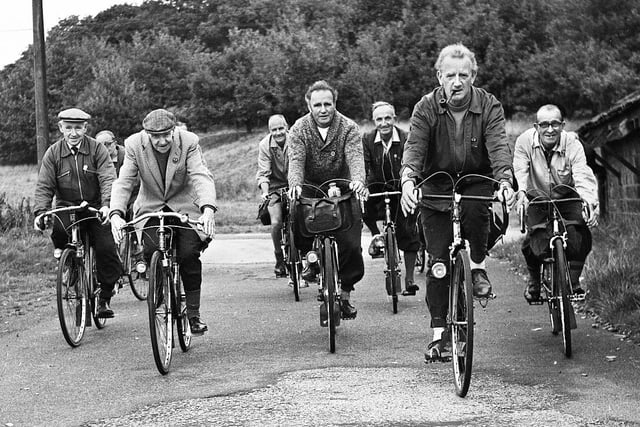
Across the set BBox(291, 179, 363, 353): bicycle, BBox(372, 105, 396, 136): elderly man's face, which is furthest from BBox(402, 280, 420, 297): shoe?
BBox(291, 179, 363, 353): bicycle

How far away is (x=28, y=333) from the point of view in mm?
9281

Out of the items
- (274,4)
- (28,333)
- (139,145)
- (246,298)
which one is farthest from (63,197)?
(274,4)

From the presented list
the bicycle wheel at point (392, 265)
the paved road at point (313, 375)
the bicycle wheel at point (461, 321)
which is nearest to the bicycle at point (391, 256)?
the bicycle wheel at point (392, 265)

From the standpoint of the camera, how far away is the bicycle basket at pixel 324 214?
811cm

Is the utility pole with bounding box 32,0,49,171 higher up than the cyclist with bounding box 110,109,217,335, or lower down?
higher up

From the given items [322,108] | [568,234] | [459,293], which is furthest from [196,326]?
[568,234]

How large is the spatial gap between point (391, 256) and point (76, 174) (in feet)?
9.74

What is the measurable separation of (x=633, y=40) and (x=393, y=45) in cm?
1253

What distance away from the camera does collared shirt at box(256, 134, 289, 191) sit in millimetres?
12000

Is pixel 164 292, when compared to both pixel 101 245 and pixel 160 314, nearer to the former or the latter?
pixel 160 314

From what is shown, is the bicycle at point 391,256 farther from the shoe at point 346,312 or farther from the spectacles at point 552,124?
the spectacles at point 552,124

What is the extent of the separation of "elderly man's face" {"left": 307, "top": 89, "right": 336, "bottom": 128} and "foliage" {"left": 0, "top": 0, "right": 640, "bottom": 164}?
40.2 metres

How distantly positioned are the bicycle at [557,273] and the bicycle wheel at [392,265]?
5.85 ft

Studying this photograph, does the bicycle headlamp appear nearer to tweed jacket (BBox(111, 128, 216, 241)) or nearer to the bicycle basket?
the bicycle basket
